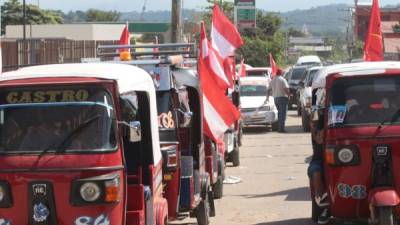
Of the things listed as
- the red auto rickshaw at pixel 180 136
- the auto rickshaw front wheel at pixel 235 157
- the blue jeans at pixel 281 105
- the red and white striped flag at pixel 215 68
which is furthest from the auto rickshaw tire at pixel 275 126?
the red auto rickshaw at pixel 180 136

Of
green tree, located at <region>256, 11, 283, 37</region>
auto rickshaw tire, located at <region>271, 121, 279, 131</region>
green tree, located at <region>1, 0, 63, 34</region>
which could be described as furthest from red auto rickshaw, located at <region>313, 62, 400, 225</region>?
green tree, located at <region>256, 11, 283, 37</region>

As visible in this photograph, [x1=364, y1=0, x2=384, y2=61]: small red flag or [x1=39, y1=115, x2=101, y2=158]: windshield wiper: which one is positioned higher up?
[x1=364, y1=0, x2=384, y2=61]: small red flag

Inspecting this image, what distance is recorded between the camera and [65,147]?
701cm

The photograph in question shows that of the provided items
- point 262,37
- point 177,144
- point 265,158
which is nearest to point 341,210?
point 177,144

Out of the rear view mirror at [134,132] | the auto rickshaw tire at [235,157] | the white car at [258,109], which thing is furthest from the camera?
the white car at [258,109]

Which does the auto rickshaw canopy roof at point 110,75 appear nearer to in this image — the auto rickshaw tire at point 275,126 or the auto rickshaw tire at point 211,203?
the auto rickshaw tire at point 211,203

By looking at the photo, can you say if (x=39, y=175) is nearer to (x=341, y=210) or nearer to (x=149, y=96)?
(x=149, y=96)

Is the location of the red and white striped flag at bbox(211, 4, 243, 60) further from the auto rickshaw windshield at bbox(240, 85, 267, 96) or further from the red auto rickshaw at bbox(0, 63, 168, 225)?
the auto rickshaw windshield at bbox(240, 85, 267, 96)

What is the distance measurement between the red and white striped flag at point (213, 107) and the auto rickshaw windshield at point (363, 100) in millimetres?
2925

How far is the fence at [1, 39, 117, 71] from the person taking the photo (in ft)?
82.3

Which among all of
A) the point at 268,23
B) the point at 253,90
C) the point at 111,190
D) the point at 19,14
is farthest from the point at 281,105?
the point at 268,23

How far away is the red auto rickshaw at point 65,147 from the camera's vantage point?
687cm

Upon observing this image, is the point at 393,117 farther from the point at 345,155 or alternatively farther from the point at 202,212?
the point at 202,212

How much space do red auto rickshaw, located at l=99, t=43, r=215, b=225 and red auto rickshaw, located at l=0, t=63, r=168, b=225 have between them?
6.39ft
